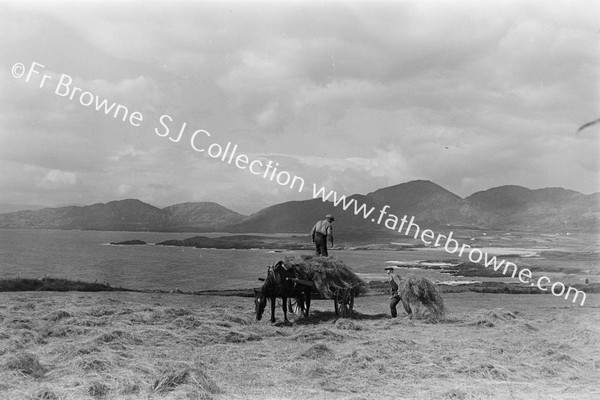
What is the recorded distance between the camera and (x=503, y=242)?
8481cm

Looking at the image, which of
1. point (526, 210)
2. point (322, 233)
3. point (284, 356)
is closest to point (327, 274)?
point (322, 233)

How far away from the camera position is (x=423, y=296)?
14.5 metres

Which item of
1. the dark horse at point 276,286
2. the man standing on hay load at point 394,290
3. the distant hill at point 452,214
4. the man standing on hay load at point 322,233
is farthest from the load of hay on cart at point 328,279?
the distant hill at point 452,214

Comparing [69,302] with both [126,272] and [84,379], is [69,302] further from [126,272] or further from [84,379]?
[126,272]

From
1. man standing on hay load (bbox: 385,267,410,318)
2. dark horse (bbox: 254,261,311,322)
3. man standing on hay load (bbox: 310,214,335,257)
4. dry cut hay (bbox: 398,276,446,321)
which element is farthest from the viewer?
man standing on hay load (bbox: 310,214,335,257)

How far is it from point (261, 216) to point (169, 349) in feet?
506

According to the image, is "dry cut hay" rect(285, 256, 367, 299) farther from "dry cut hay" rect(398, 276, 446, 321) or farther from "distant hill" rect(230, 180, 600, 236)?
"distant hill" rect(230, 180, 600, 236)

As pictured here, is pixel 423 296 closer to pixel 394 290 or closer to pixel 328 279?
pixel 394 290

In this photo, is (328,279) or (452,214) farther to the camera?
(452,214)

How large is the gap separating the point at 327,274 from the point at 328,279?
0.15 metres

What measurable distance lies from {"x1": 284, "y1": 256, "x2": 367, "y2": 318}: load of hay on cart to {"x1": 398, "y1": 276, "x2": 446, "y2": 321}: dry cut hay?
129 cm

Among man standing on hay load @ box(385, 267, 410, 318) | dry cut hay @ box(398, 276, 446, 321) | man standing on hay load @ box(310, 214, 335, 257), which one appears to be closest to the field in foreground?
dry cut hay @ box(398, 276, 446, 321)

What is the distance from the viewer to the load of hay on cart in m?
14.0

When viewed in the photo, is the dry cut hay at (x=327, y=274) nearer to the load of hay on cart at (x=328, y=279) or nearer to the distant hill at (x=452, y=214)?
the load of hay on cart at (x=328, y=279)
